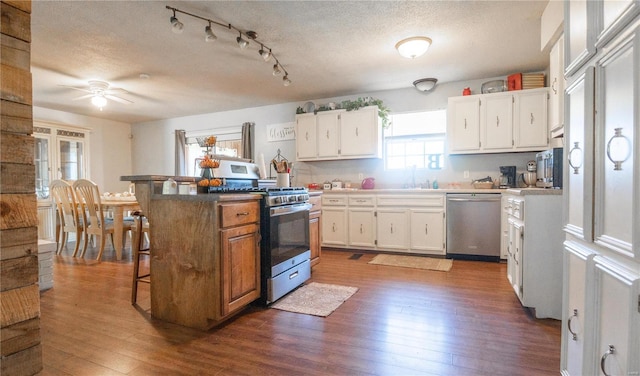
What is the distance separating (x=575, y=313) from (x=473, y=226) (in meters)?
2.95

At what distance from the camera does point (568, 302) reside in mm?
1374

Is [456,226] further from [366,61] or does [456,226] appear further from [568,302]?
[568,302]

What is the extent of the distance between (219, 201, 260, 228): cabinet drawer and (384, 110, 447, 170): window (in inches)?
122

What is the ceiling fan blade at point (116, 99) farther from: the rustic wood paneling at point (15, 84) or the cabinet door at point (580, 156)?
the cabinet door at point (580, 156)

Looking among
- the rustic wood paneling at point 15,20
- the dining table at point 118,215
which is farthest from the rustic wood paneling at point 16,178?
the dining table at point 118,215

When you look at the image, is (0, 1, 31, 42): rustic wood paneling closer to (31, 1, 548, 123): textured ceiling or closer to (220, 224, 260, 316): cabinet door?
(220, 224, 260, 316): cabinet door

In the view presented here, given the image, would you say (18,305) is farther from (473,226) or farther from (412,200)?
(473,226)

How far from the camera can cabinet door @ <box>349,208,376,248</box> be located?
181 inches

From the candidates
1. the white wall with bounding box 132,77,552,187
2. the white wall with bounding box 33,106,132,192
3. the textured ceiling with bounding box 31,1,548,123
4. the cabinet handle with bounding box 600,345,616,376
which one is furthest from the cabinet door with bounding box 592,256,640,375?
the white wall with bounding box 33,106,132,192

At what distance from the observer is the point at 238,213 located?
2.27 meters

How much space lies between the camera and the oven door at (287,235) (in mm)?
2570

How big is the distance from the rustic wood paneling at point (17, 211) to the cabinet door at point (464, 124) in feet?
14.7

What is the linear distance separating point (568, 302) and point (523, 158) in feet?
11.4

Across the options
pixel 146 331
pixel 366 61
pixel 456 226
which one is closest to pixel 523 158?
pixel 456 226
